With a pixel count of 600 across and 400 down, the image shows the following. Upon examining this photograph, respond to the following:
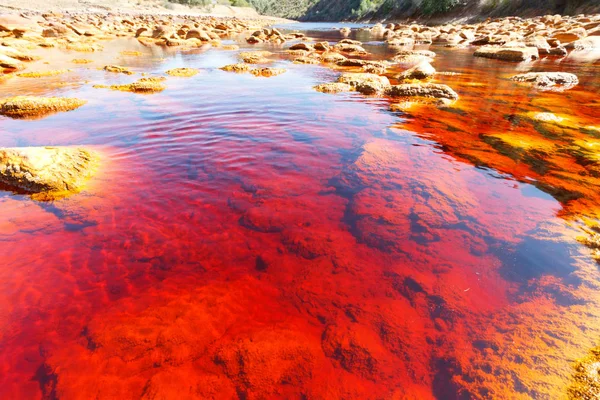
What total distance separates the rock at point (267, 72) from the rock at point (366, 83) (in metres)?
3.32

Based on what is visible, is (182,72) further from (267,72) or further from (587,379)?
(587,379)

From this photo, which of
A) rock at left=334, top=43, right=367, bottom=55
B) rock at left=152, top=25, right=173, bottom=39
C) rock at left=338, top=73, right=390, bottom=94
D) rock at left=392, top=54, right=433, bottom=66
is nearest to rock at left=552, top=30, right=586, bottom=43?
rock at left=392, top=54, right=433, bottom=66

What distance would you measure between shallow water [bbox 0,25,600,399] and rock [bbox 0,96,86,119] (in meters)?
1.68

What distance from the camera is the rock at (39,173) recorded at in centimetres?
377

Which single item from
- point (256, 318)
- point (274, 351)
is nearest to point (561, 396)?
point (274, 351)

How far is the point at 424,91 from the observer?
8.77 meters

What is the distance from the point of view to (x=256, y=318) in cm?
237

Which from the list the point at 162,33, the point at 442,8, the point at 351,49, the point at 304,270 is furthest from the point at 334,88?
the point at 442,8

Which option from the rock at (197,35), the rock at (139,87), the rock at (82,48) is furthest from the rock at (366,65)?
the rock at (82,48)

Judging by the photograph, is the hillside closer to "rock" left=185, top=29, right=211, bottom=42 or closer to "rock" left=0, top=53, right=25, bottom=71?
"rock" left=185, top=29, right=211, bottom=42

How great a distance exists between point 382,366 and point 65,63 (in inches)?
748

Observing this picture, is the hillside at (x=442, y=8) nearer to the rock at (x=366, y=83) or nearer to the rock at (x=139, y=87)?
the rock at (x=366, y=83)

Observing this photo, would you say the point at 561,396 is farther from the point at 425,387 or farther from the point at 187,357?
the point at 187,357

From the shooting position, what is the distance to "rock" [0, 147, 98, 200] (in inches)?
148
